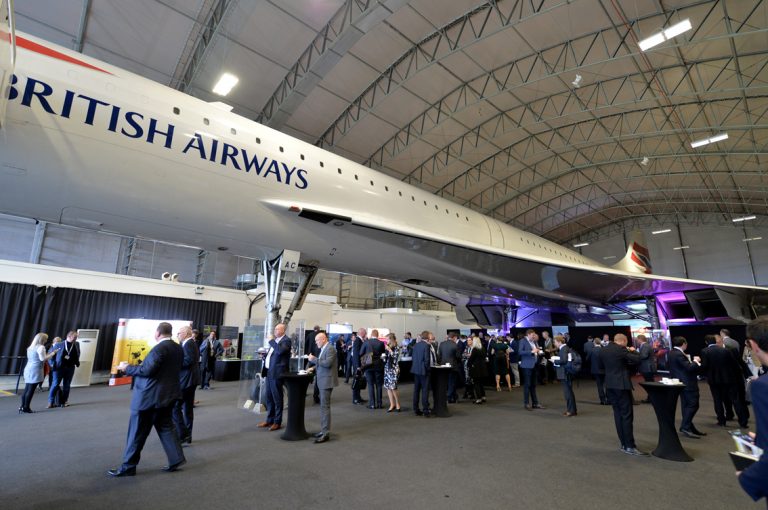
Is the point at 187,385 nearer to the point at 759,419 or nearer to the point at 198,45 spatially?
the point at 759,419

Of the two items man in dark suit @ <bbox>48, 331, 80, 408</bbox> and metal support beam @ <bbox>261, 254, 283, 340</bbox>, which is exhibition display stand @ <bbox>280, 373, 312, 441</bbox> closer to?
metal support beam @ <bbox>261, 254, 283, 340</bbox>

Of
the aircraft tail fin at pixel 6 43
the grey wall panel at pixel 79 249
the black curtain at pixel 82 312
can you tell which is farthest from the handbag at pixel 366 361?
the grey wall panel at pixel 79 249

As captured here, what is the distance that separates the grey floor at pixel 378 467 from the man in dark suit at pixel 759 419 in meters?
2.03

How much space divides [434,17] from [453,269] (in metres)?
7.23

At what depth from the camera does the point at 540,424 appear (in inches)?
225

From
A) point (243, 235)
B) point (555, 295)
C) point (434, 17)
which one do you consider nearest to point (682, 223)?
point (555, 295)

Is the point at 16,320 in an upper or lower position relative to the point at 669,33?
lower

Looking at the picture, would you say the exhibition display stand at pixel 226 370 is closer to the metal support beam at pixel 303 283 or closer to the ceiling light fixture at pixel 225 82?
the metal support beam at pixel 303 283

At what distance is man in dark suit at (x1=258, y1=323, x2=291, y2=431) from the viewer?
5.27 m

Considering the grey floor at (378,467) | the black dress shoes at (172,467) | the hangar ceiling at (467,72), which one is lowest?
the grey floor at (378,467)

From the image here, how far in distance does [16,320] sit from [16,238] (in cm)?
587

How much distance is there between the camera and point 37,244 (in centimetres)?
1410

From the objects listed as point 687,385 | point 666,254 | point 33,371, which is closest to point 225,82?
point 33,371

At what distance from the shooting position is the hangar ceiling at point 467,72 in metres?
9.31
